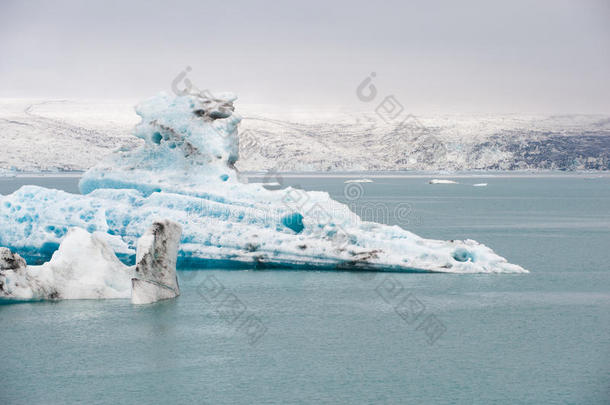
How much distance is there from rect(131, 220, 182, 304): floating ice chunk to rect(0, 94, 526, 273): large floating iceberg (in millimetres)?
3517

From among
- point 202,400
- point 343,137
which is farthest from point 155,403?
point 343,137

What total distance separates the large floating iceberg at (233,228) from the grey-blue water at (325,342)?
534mm

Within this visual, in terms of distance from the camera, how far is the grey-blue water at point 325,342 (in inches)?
467

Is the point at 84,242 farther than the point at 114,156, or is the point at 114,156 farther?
the point at 114,156

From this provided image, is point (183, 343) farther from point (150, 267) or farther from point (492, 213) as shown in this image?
point (492, 213)

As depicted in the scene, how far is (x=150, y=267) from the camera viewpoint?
58.7 ft

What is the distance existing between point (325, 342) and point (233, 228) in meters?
8.19

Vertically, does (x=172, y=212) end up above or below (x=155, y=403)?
above

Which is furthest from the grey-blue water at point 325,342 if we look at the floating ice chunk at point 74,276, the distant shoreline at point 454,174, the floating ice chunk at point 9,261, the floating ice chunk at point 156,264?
the distant shoreline at point 454,174

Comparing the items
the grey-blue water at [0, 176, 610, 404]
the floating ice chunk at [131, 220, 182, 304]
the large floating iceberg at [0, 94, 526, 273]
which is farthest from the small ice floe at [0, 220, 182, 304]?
the large floating iceberg at [0, 94, 526, 273]

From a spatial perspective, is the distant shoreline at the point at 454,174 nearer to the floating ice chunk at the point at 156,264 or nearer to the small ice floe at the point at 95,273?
the small ice floe at the point at 95,273

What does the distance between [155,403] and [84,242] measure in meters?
7.72

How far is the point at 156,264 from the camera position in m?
18.0


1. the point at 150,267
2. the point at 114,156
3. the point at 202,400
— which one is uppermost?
the point at 114,156
